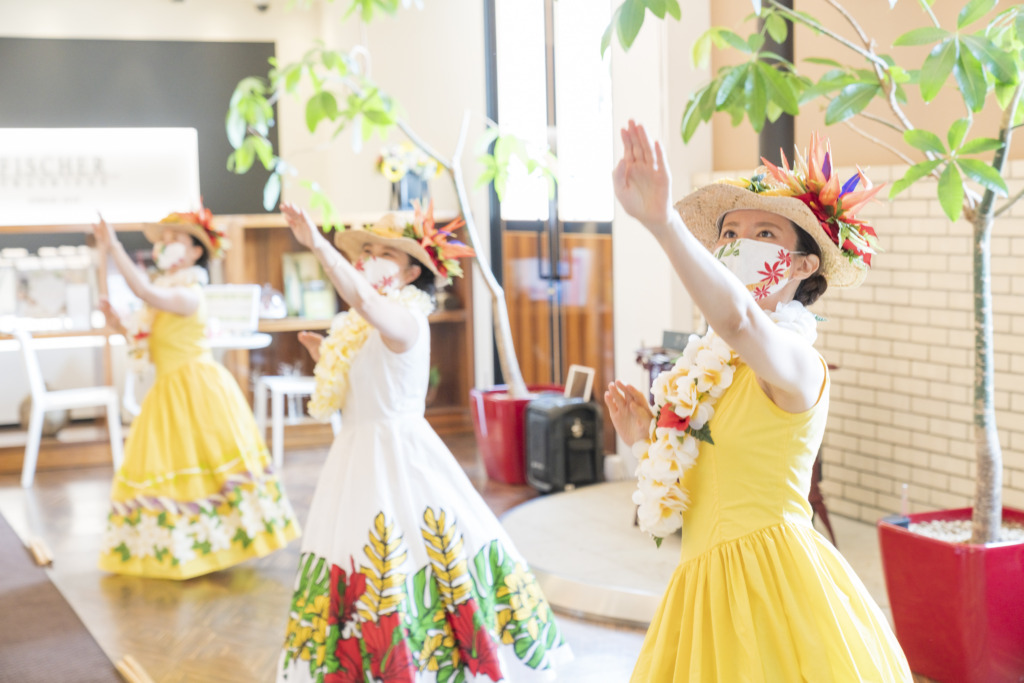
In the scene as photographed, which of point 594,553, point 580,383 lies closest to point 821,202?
point 594,553

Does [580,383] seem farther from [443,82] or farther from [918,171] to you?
[918,171]

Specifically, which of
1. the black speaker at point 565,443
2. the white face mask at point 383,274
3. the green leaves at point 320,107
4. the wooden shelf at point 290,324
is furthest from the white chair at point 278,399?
the white face mask at point 383,274

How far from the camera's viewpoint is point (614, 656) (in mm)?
3568

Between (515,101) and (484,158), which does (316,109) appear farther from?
(515,101)

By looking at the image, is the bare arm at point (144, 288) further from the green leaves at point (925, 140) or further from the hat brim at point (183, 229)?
the green leaves at point (925, 140)

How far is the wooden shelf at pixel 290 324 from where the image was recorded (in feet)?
23.0

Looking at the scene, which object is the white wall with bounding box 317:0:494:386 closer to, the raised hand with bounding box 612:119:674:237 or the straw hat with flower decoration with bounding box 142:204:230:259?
the straw hat with flower decoration with bounding box 142:204:230:259

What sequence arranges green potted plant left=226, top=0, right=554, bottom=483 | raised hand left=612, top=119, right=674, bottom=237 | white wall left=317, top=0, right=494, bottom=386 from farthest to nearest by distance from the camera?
white wall left=317, top=0, right=494, bottom=386 < green potted plant left=226, top=0, right=554, bottom=483 < raised hand left=612, top=119, right=674, bottom=237

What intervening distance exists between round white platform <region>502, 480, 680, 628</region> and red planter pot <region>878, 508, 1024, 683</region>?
2.65 ft

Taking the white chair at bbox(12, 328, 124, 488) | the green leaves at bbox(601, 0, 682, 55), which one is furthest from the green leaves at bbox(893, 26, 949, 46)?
the white chair at bbox(12, 328, 124, 488)

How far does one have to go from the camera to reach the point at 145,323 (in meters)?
4.69

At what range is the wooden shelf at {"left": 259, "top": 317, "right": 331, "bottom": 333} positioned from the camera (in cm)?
702

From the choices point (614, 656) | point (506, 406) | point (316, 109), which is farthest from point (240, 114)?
point (614, 656)

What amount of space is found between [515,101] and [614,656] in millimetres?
4679
